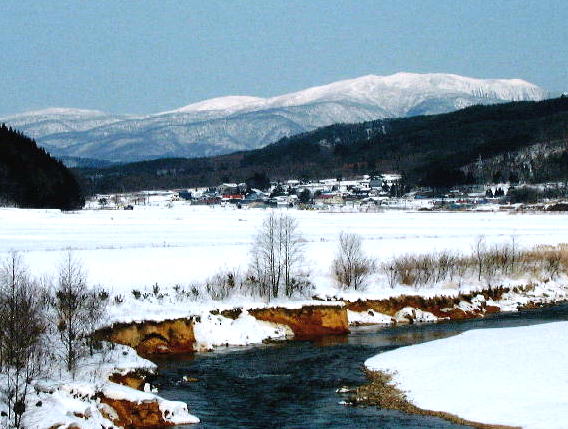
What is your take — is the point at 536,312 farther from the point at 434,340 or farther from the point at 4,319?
the point at 4,319

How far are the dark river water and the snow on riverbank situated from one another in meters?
1.34

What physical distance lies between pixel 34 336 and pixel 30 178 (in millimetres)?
97440

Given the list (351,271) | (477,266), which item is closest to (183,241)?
(351,271)

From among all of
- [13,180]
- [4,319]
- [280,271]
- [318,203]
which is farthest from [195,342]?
[318,203]

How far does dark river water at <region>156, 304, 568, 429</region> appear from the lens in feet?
77.4

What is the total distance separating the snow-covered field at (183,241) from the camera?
46.3m

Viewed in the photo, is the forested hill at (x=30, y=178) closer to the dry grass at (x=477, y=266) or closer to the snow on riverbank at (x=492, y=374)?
the dry grass at (x=477, y=266)

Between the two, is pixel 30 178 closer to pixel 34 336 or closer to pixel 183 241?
pixel 183 241

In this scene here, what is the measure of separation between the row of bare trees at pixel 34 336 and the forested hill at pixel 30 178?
83600 mm

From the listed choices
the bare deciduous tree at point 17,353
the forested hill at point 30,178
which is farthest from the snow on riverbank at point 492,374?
the forested hill at point 30,178

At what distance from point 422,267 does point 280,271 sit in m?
9.62

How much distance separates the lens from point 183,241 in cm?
6706

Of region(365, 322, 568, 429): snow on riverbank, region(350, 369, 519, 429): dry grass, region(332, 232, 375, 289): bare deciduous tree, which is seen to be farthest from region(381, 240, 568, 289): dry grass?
region(350, 369, 519, 429): dry grass

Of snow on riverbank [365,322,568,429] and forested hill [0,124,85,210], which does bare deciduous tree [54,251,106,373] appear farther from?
forested hill [0,124,85,210]
